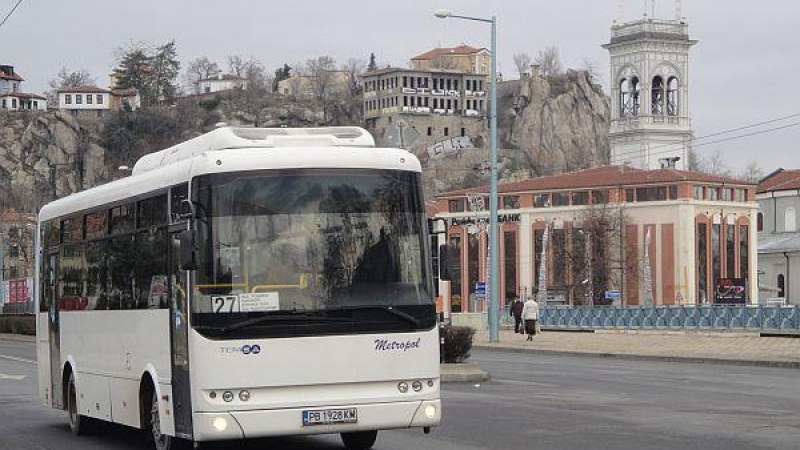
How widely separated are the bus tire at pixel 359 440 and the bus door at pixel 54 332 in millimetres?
4933

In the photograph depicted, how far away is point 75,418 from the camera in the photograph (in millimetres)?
19266

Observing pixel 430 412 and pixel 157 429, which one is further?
pixel 157 429

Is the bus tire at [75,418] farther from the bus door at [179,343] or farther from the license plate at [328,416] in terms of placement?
the license plate at [328,416]

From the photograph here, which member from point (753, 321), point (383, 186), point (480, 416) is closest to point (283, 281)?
point (383, 186)

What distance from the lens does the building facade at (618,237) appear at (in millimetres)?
128125

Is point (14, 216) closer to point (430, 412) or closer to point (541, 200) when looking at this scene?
point (541, 200)

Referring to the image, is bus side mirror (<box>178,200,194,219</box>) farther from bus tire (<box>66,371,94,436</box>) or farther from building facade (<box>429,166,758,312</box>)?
building facade (<box>429,166,758,312</box>)

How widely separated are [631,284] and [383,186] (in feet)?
385

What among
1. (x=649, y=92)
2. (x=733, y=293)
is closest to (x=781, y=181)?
(x=649, y=92)

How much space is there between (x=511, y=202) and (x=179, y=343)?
129795mm

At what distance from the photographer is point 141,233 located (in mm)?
16453

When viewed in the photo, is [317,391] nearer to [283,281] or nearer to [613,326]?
[283,281]

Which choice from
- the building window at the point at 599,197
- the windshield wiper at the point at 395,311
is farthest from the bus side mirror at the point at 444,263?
the building window at the point at 599,197

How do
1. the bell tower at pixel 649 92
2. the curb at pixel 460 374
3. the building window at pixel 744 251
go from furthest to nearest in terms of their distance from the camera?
the bell tower at pixel 649 92 → the building window at pixel 744 251 → the curb at pixel 460 374
